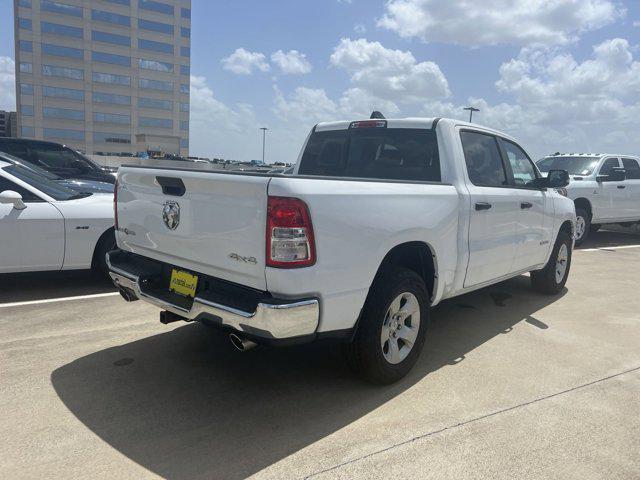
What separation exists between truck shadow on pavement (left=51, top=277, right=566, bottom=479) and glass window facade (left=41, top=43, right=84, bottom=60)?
3418 inches

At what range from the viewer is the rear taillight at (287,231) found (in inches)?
108

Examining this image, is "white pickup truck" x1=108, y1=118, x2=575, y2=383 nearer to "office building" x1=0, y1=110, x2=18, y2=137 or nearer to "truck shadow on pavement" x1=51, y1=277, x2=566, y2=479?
"truck shadow on pavement" x1=51, y1=277, x2=566, y2=479

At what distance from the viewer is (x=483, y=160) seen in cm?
462

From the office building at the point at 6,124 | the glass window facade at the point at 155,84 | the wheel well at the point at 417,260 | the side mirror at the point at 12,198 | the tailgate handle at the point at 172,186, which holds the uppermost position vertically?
the glass window facade at the point at 155,84

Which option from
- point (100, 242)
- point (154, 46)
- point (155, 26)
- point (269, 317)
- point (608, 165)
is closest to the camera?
point (269, 317)

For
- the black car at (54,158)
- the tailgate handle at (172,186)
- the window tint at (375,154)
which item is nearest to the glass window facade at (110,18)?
the black car at (54,158)

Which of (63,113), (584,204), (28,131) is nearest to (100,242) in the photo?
(584,204)

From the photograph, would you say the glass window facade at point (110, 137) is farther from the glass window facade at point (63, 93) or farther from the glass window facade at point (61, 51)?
the glass window facade at point (61, 51)

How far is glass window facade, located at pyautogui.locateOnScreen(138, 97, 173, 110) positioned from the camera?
83250mm

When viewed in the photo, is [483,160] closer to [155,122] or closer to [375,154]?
[375,154]

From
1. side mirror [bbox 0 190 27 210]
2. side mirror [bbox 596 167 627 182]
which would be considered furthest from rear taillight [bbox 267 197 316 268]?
side mirror [bbox 596 167 627 182]

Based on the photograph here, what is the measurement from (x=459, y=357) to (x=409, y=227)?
142 cm

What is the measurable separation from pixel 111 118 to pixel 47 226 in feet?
274

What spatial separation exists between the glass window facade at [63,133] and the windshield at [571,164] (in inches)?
3156
